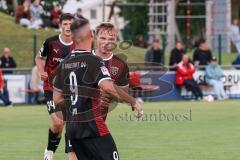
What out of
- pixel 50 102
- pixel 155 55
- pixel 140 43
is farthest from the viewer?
pixel 140 43

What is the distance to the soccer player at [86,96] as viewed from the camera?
8.36 metres

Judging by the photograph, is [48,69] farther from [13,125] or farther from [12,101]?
[12,101]

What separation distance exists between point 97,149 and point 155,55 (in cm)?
2201

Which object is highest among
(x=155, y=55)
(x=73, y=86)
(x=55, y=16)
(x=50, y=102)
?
(x=73, y=86)

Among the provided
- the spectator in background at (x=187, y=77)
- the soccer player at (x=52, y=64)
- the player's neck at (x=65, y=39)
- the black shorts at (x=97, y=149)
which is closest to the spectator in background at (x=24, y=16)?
the spectator in background at (x=187, y=77)

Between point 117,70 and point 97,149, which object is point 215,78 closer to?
point 117,70

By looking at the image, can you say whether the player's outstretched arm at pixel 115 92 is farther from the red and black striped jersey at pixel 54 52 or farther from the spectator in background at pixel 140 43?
the spectator in background at pixel 140 43

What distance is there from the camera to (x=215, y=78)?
98.4ft

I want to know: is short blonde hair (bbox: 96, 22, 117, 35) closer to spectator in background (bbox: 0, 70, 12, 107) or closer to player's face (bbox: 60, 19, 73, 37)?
player's face (bbox: 60, 19, 73, 37)

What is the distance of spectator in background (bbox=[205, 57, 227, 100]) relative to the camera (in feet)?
98.3

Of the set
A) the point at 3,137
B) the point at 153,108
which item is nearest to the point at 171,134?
the point at 3,137

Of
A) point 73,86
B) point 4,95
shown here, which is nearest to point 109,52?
point 73,86

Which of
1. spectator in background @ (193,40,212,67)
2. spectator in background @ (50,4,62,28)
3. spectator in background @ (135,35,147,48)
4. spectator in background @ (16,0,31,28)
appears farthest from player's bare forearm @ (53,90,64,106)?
spectator in background @ (135,35,147,48)

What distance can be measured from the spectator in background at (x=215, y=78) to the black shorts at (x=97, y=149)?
21743mm
